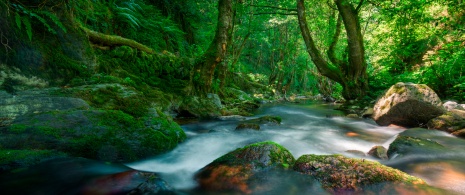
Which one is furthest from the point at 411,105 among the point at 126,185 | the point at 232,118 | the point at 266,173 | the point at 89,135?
the point at 89,135

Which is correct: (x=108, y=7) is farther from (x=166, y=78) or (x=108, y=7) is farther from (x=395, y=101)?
(x=395, y=101)

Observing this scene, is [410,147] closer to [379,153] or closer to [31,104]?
[379,153]

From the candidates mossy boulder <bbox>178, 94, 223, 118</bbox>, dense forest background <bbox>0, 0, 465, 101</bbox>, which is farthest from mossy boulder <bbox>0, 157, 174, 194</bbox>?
mossy boulder <bbox>178, 94, 223, 118</bbox>

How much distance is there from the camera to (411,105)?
20.6ft

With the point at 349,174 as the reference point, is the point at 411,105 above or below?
above

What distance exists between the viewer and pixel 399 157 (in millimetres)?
3822

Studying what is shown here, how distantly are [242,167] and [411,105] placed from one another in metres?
5.61

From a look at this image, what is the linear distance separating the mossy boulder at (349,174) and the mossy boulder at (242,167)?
1.28ft

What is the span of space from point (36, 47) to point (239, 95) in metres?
11.8

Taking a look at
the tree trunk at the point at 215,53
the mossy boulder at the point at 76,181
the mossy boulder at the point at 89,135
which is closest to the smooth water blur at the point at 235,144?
the mossy boulder at the point at 89,135

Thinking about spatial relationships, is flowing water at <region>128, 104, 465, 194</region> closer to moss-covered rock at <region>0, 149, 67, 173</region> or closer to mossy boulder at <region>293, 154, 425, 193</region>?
mossy boulder at <region>293, 154, 425, 193</region>

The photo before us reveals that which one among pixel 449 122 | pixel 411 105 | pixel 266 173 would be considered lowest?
pixel 266 173

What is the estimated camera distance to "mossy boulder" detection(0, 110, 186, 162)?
3004mm

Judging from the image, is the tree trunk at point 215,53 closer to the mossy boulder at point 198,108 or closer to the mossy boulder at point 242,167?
the mossy boulder at point 198,108
